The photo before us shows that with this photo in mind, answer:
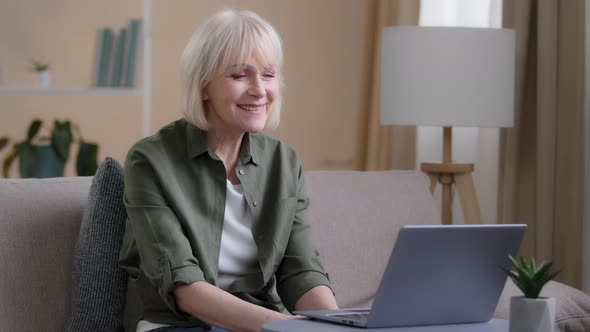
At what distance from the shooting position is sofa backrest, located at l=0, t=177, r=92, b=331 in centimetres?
193

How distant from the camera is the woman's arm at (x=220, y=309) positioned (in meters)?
1.64

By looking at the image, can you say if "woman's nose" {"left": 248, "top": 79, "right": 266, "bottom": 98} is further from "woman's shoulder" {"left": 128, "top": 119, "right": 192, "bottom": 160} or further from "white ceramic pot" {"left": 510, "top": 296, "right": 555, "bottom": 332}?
"white ceramic pot" {"left": 510, "top": 296, "right": 555, "bottom": 332}

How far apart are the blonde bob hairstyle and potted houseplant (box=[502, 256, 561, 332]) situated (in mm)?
752

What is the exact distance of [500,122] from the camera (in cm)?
291

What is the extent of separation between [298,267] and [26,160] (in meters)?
2.17

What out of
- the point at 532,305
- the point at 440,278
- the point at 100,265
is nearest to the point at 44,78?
the point at 100,265

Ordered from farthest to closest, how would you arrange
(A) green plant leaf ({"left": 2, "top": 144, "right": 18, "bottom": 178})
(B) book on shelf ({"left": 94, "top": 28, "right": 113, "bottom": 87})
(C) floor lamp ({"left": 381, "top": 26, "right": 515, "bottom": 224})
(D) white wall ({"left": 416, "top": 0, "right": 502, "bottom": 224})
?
(B) book on shelf ({"left": 94, "top": 28, "right": 113, "bottom": 87}) → (A) green plant leaf ({"left": 2, "top": 144, "right": 18, "bottom": 178}) → (D) white wall ({"left": 416, "top": 0, "right": 502, "bottom": 224}) → (C) floor lamp ({"left": 381, "top": 26, "right": 515, "bottom": 224})

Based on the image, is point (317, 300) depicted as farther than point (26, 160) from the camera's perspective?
No

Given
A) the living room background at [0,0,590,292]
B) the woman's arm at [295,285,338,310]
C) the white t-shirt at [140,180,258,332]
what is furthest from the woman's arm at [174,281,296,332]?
the living room background at [0,0,590,292]

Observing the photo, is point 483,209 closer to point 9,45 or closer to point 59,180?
point 59,180

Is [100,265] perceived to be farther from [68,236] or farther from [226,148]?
[226,148]

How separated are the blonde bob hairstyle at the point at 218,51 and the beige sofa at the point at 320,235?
0.36 metres

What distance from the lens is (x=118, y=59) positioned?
430 cm

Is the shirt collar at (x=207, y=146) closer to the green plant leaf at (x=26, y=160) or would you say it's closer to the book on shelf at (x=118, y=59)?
the green plant leaf at (x=26, y=160)
